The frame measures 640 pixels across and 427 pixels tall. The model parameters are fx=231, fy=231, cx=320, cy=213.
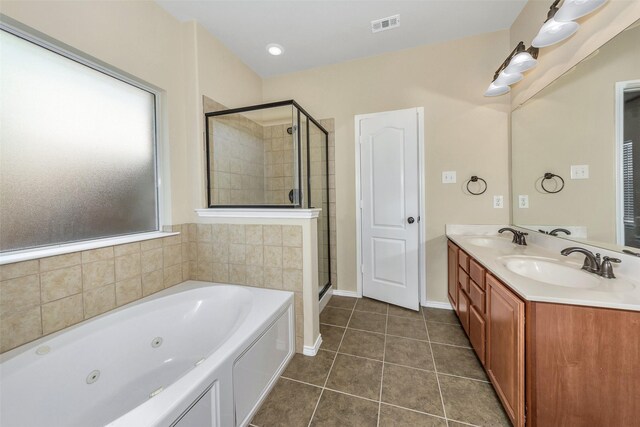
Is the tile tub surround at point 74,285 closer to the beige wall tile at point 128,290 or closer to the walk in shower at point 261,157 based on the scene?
the beige wall tile at point 128,290

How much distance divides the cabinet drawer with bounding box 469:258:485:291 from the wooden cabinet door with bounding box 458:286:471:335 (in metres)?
0.27

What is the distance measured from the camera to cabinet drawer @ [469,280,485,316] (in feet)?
4.87

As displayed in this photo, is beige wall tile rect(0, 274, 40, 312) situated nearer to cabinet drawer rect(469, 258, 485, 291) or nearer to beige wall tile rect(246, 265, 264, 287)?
beige wall tile rect(246, 265, 264, 287)

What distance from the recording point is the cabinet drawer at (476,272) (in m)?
1.49

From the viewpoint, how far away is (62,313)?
1.26 metres

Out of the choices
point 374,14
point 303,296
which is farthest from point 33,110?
point 374,14

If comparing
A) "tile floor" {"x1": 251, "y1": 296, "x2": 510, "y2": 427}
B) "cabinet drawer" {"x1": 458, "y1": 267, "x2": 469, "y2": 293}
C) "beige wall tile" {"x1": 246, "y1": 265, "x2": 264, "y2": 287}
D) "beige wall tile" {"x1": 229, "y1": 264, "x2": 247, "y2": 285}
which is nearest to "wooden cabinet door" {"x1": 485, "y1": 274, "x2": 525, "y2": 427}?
"tile floor" {"x1": 251, "y1": 296, "x2": 510, "y2": 427}

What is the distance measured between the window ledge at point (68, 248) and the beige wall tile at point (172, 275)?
29 cm

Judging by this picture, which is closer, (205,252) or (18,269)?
(18,269)

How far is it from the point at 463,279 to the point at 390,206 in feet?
3.14

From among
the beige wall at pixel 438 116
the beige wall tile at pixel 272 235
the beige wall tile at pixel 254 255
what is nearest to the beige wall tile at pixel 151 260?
the beige wall tile at pixel 254 255

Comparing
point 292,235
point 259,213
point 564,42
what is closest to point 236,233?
point 259,213

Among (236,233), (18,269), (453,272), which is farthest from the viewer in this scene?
(453,272)

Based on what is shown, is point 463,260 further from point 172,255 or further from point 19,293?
point 19,293
